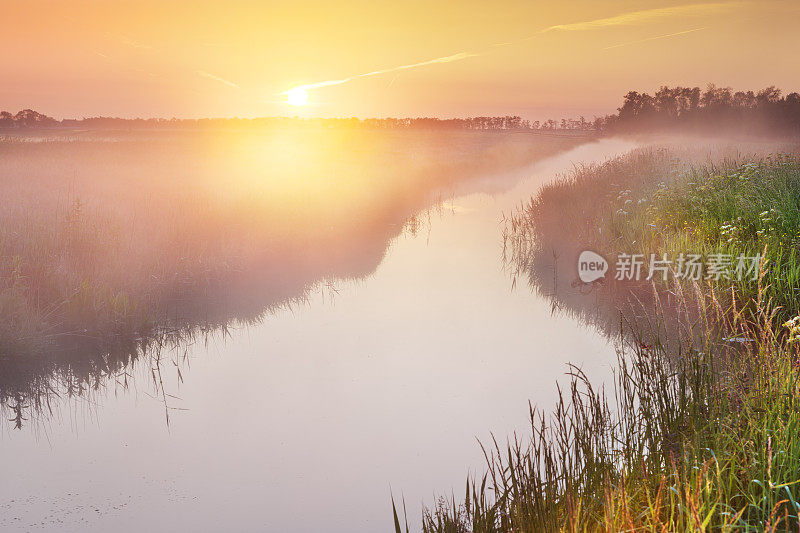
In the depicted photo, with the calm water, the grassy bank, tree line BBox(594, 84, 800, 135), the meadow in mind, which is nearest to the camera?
the grassy bank

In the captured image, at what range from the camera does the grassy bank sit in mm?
2859

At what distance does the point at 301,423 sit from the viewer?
17.9 ft

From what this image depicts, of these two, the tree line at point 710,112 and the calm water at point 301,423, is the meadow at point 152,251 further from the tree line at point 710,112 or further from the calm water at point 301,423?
the tree line at point 710,112

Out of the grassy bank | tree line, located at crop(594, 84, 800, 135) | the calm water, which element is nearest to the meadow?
the calm water

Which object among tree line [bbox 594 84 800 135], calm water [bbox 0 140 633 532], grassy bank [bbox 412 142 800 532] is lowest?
calm water [bbox 0 140 633 532]

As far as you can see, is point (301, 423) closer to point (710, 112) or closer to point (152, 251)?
point (152, 251)

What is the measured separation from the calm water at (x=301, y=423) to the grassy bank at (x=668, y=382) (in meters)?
0.58

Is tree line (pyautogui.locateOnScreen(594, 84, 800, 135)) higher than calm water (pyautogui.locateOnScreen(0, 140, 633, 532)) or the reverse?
higher

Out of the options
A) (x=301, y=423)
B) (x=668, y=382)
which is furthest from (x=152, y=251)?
(x=668, y=382)

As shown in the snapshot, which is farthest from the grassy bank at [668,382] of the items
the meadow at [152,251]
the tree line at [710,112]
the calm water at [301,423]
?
the tree line at [710,112]

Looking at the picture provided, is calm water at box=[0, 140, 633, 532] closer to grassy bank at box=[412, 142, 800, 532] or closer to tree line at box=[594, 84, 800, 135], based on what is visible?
grassy bank at box=[412, 142, 800, 532]

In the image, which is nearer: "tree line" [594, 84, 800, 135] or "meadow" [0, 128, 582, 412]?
"meadow" [0, 128, 582, 412]

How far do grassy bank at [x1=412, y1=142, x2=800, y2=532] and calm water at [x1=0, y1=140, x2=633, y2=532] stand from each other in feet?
1.91

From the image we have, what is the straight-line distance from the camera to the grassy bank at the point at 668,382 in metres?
2.86
